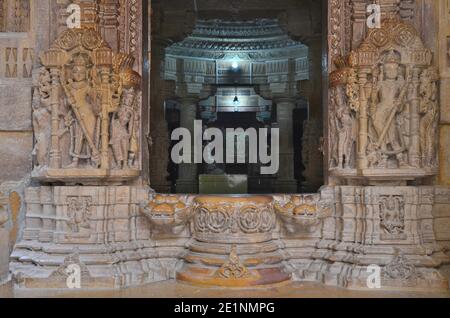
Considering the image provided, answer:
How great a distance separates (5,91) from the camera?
606cm

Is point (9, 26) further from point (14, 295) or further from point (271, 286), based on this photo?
point (271, 286)

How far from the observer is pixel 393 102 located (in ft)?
19.0

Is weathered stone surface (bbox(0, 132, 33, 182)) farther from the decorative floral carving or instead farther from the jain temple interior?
the decorative floral carving

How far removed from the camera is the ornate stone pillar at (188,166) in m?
9.39

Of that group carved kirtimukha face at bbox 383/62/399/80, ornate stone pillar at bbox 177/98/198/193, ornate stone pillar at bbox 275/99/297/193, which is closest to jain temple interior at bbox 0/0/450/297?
carved kirtimukha face at bbox 383/62/399/80

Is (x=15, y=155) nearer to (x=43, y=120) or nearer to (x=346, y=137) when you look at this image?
(x=43, y=120)

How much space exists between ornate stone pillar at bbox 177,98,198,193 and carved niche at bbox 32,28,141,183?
342cm

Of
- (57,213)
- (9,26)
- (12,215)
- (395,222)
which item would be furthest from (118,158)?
(395,222)

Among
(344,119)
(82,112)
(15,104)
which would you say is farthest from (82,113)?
(344,119)

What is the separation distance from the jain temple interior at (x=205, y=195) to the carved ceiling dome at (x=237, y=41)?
3749 millimetres

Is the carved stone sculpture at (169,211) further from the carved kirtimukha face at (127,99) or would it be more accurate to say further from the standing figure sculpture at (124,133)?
the carved kirtimukha face at (127,99)

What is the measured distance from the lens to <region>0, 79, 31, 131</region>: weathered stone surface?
19.9 ft

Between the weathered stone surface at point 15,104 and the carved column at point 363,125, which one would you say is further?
the weathered stone surface at point 15,104

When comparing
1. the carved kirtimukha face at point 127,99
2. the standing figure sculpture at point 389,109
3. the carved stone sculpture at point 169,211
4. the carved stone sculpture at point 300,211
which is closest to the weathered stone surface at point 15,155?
the carved kirtimukha face at point 127,99
